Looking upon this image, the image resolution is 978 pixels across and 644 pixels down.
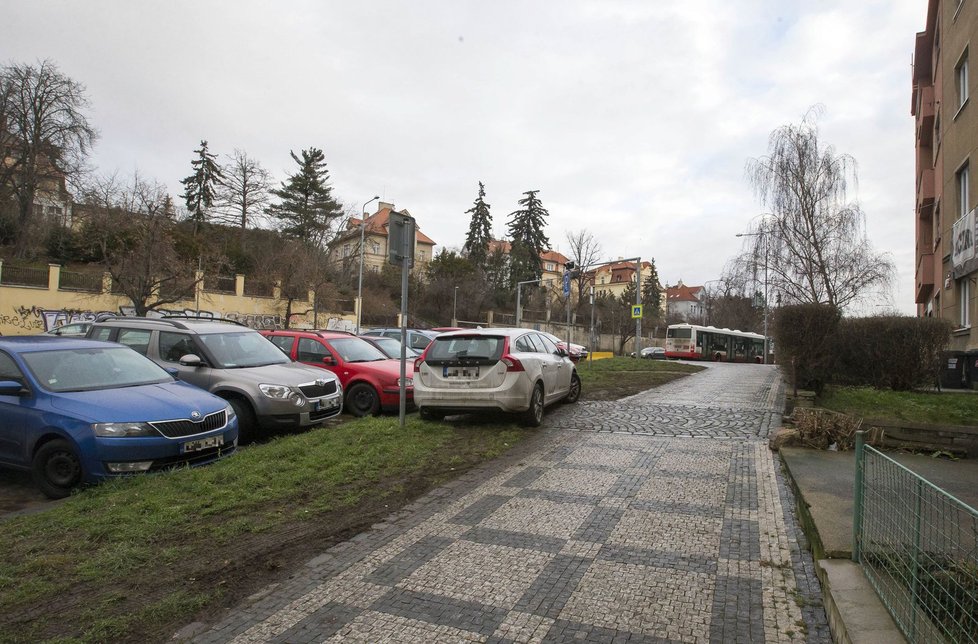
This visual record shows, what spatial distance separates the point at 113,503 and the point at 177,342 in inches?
174

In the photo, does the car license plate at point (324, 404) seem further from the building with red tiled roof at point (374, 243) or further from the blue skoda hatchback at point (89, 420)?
the building with red tiled roof at point (374, 243)

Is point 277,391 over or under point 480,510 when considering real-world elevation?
over

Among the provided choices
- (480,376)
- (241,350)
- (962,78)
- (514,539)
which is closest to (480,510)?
(514,539)

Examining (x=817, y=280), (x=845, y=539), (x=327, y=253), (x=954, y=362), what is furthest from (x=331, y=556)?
(x=327, y=253)

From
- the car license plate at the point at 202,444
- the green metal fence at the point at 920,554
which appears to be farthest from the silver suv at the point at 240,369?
the green metal fence at the point at 920,554

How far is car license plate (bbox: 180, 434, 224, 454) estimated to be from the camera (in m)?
6.55

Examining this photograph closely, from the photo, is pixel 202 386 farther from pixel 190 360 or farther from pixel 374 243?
pixel 374 243

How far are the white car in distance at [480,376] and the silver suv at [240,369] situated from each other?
1592mm

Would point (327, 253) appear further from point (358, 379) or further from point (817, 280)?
point (358, 379)

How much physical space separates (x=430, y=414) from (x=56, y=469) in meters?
5.02

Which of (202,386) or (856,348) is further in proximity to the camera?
(856,348)

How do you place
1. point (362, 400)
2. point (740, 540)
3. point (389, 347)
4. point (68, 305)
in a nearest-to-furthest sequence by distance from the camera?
point (740, 540)
point (362, 400)
point (389, 347)
point (68, 305)

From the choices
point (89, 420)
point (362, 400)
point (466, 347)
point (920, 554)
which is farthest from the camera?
point (362, 400)

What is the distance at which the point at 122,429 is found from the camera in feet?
20.1
